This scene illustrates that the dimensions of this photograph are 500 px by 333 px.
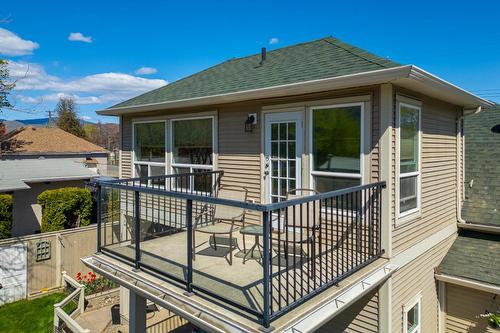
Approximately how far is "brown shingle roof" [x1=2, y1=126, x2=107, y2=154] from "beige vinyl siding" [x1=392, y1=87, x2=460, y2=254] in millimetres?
23490

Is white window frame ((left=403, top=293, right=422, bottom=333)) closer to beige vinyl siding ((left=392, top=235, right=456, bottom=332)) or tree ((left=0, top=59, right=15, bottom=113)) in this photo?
beige vinyl siding ((left=392, top=235, right=456, bottom=332))

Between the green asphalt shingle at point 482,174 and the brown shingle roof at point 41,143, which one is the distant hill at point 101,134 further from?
the green asphalt shingle at point 482,174

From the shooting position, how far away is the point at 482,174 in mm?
7340

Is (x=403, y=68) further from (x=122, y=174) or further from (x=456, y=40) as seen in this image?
(x=456, y=40)

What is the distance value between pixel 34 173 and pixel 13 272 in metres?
6.70

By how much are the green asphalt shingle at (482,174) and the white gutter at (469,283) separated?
4.73 ft

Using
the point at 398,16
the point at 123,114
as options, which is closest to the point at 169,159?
the point at 123,114

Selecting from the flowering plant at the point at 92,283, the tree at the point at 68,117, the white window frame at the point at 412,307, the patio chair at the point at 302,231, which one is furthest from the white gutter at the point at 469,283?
the tree at the point at 68,117

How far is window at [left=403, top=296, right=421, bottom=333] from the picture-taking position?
5254mm

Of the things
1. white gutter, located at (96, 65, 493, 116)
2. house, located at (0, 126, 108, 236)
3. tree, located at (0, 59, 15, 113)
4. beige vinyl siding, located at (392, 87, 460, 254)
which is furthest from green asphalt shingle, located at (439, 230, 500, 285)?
tree, located at (0, 59, 15, 113)

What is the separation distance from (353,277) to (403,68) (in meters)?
2.47

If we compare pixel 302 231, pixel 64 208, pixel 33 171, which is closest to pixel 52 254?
pixel 64 208

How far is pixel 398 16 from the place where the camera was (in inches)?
638

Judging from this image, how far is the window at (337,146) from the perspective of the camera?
Result: 4.80 m
